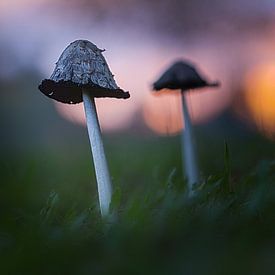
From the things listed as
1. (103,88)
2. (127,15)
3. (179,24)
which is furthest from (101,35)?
(103,88)

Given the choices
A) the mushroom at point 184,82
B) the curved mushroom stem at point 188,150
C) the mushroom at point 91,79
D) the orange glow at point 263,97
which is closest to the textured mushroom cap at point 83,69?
the mushroom at point 91,79

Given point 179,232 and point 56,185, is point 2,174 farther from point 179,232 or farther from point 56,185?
point 179,232

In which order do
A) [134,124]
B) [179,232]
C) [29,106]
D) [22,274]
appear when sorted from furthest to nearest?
[29,106] → [134,124] → [179,232] → [22,274]

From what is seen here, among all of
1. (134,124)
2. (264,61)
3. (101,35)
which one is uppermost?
(101,35)

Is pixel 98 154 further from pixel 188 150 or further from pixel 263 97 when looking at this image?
pixel 263 97

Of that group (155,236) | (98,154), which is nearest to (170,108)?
(98,154)

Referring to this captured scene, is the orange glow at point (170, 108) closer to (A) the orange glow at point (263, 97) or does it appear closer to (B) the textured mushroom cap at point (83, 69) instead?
(A) the orange glow at point (263, 97)

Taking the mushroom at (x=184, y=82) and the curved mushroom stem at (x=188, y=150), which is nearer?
Answer: the curved mushroom stem at (x=188, y=150)
